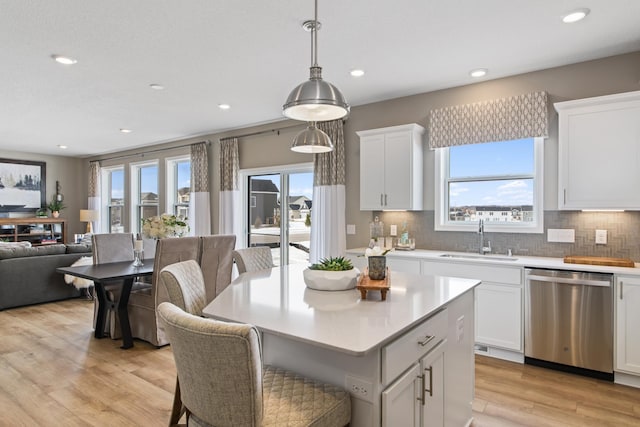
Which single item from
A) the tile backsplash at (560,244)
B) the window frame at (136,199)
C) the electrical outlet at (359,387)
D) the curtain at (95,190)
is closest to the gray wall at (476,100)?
the tile backsplash at (560,244)

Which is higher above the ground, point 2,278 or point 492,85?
point 492,85

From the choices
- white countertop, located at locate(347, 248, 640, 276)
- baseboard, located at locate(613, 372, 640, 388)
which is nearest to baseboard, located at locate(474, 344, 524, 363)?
baseboard, located at locate(613, 372, 640, 388)

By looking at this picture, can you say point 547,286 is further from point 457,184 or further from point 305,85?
point 305,85

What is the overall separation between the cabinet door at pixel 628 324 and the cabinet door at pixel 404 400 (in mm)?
2230

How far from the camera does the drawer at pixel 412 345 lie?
4.70 feet

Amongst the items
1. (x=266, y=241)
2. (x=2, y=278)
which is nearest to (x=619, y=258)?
(x=266, y=241)

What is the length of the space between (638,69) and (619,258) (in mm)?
1590

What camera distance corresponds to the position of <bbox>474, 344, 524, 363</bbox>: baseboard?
3438 millimetres

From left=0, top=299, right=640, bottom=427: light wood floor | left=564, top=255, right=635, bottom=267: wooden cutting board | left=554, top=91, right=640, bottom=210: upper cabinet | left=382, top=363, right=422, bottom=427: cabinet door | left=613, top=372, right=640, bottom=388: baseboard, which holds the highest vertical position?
left=554, top=91, right=640, bottom=210: upper cabinet

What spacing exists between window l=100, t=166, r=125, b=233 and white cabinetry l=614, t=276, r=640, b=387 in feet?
28.5

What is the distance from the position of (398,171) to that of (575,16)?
2041 millimetres

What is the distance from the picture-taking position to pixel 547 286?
3217 mm

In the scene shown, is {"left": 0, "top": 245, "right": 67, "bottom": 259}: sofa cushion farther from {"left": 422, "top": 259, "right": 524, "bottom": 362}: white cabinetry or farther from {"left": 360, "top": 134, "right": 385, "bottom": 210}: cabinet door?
{"left": 422, "top": 259, "right": 524, "bottom": 362}: white cabinetry

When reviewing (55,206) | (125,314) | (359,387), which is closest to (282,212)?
(125,314)
